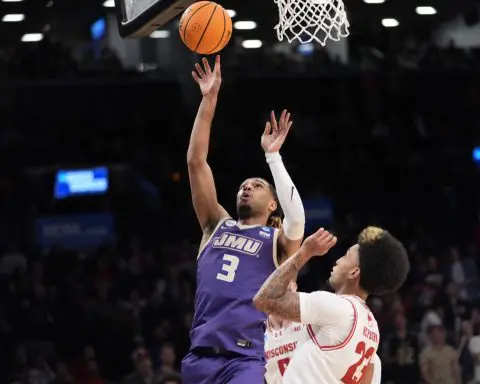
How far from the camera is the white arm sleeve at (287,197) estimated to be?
4.91m

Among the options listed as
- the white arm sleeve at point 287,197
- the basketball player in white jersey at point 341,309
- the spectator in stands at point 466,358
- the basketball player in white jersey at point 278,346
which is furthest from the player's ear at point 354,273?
the spectator in stands at point 466,358

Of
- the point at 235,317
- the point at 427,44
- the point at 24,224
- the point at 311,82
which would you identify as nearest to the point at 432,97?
the point at 427,44

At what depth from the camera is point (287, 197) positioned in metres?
4.91

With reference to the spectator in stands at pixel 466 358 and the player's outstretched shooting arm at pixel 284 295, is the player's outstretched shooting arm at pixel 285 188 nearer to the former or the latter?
→ the player's outstretched shooting arm at pixel 284 295

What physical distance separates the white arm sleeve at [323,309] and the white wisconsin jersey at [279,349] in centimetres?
137

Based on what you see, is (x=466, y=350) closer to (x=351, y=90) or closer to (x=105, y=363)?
(x=105, y=363)

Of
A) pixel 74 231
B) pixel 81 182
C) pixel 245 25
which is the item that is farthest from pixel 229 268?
pixel 245 25

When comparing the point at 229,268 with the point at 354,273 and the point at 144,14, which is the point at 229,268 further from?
the point at 144,14

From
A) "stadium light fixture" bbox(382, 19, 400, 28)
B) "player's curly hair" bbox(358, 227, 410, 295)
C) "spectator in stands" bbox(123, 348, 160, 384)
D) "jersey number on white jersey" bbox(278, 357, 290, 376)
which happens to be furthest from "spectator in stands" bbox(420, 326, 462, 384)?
"player's curly hair" bbox(358, 227, 410, 295)

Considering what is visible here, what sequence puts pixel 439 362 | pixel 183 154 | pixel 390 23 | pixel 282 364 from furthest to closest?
pixel 390 23
pixel 183 154
pixel 439 362
pixel 282 364

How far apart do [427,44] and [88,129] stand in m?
5.04

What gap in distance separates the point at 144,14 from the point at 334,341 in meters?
1.96

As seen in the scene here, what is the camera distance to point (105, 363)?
1170 centimetres

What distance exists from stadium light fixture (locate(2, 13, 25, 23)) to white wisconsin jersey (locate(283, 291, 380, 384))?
452 inches
